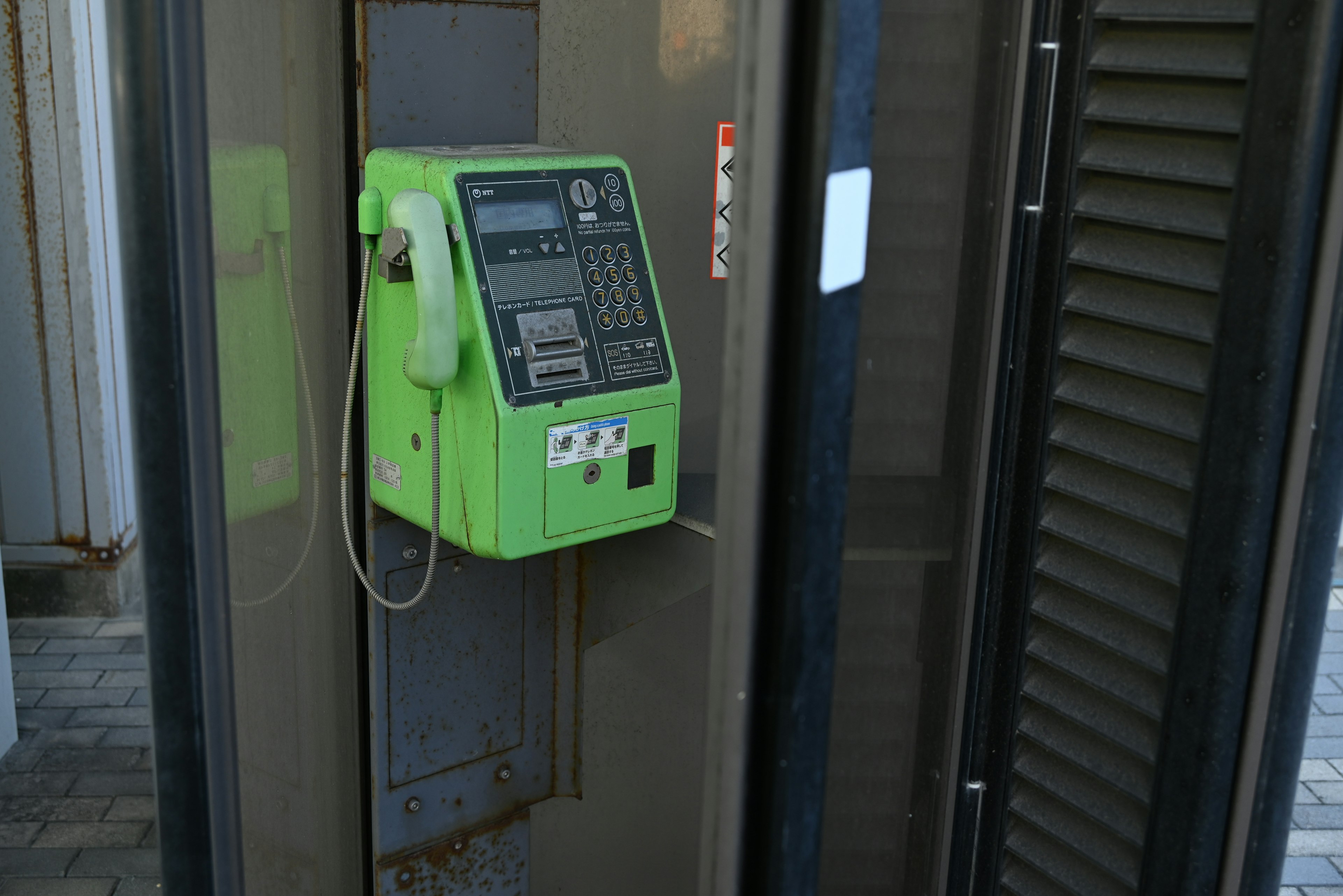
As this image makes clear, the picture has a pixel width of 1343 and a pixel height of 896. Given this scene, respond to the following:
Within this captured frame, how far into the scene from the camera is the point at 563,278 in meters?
2.00

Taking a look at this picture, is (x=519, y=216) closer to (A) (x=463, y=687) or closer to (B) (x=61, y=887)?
(A) (x=463, y=687)

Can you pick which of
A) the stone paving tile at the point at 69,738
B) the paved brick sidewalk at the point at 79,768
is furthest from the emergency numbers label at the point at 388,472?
the stone paving tile at the point at 69,738

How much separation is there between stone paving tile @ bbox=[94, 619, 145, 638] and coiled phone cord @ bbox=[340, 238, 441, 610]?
8.75ft

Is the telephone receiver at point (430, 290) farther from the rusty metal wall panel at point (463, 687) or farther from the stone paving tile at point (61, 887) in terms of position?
the stone paving tile at point (61, 887)

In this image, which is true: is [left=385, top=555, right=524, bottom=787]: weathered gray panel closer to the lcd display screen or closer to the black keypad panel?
the black keypad panel

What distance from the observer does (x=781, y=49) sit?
33.8 inches

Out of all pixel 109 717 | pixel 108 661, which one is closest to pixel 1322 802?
pixel 109 717

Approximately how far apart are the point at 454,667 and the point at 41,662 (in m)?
2.59

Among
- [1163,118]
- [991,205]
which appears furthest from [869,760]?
[1163,118]

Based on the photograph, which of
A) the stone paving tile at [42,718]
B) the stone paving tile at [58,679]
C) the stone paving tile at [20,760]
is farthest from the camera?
the stone paving tile at [58,679]

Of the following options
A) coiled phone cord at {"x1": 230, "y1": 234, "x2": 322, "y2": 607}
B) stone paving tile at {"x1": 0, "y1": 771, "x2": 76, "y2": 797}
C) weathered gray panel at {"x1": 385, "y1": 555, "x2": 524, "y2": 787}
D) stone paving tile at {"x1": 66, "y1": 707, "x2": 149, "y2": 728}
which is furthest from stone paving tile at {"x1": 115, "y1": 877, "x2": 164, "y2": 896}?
coiled phone cord at {"x1": 230, "y1": 234, "x2": 322, "y2": 607}

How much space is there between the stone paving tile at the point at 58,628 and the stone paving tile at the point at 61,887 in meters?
1.54

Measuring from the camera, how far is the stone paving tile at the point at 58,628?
4.50 meters

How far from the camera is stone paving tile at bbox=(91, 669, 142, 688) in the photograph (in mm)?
4117
